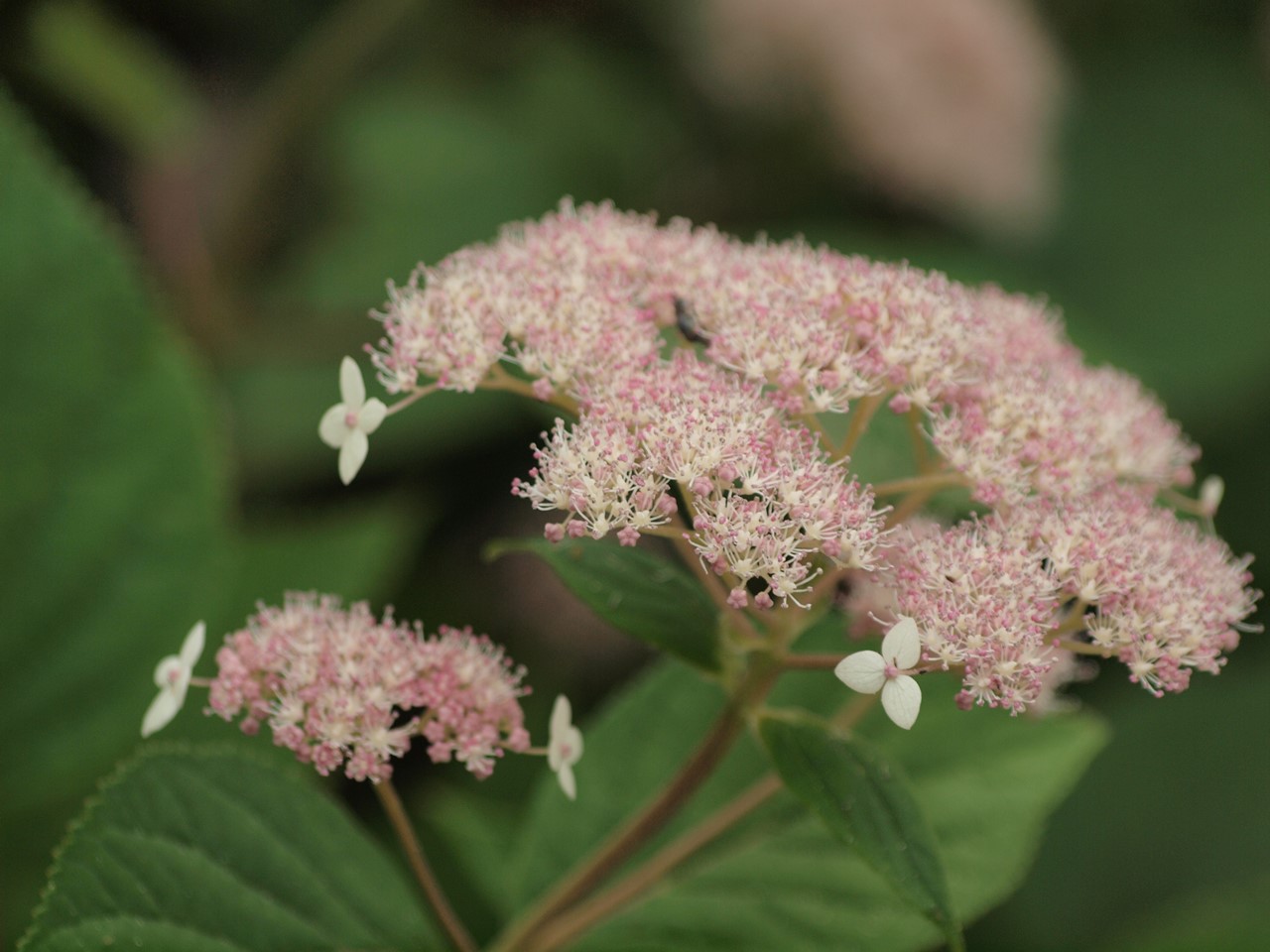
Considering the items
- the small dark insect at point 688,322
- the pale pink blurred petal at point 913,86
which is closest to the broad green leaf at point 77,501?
the small dark insect at point 688,322

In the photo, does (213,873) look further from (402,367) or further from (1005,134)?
(1005,134)

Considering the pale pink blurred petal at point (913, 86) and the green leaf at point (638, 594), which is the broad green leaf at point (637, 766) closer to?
the green leaf at point (638, 594)

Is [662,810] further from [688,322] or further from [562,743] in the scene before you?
[688,322]

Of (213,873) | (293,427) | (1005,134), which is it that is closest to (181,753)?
(213,873)

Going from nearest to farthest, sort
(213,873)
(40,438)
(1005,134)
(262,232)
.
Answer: (213,873) < (40,438) < (262,232) < (1005,134)

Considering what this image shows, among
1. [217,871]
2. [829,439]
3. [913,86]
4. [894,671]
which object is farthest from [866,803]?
[913,86]

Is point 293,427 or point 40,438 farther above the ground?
point 293,427
